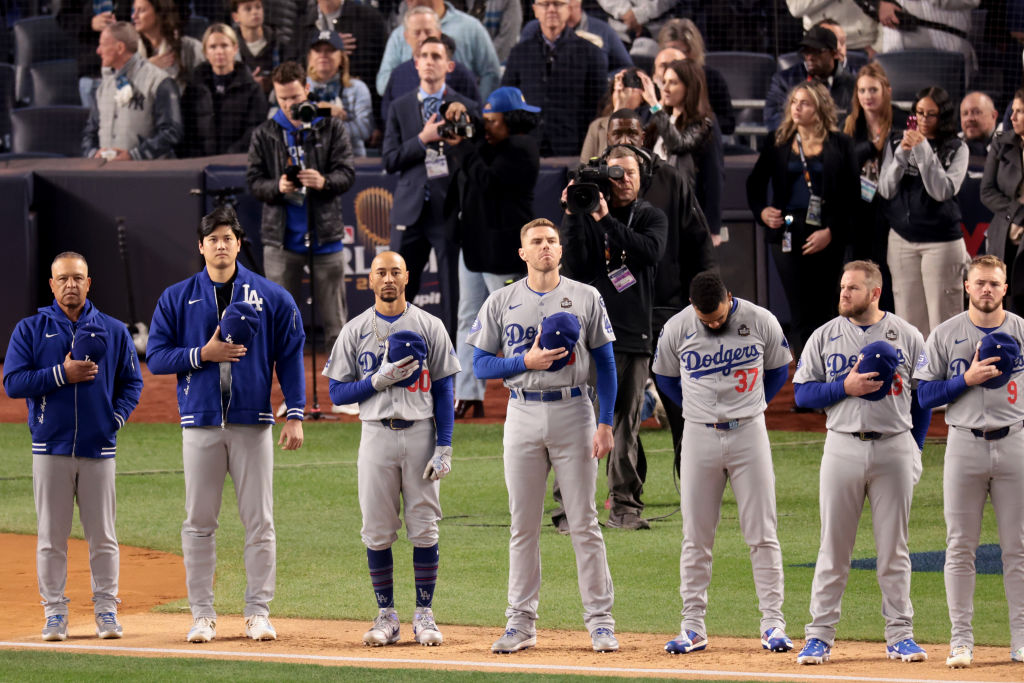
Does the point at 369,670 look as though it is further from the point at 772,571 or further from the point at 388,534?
the point at 772,571

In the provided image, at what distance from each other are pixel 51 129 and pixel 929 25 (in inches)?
358

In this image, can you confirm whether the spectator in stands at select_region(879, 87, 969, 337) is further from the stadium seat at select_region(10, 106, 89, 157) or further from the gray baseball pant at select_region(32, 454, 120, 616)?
the stadium seat at select_region(10, 106, 89, 157)

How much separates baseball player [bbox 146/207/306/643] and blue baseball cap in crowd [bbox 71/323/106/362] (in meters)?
0.24

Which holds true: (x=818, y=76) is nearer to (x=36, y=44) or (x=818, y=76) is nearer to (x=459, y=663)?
(x=459, y=663)

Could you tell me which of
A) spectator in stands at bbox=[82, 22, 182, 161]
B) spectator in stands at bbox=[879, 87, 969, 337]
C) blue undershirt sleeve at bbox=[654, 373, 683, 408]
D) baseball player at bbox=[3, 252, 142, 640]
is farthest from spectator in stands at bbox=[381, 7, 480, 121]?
blue undershirt sleeve at bbox=[654, 373, 683, 408]

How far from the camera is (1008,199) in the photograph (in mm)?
11430

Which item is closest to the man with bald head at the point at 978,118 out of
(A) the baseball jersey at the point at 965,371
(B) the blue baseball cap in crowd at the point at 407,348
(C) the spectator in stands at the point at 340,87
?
(C) the spectator in stands at the point at 340,87

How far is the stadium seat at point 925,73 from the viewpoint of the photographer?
15180mm

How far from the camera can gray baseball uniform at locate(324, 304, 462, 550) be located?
731 cm

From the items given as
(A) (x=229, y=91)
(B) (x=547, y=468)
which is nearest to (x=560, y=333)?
(B) (x=547, y=468)

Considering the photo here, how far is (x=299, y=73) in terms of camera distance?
12.8 metres

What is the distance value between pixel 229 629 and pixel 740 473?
2.59m

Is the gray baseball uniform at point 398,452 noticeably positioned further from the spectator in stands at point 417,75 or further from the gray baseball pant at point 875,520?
the spectator in stands at point 417,75

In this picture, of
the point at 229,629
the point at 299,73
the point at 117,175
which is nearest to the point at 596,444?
the point at 229,629
